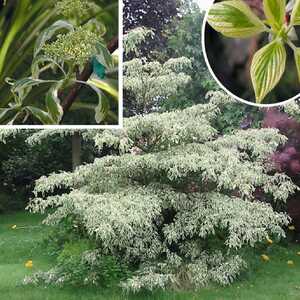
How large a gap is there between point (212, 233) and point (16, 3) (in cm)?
201

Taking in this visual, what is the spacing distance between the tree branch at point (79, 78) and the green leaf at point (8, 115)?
12.1 inches

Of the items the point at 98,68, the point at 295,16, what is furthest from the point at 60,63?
the point at 295,16

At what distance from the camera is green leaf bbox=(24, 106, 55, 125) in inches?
150

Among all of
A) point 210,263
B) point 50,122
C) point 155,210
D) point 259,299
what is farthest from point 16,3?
point 259,299

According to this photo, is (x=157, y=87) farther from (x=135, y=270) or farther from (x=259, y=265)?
(x=259, y=265)

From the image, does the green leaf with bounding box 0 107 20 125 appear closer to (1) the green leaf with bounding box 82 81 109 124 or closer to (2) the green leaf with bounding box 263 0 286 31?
(1) the green leaf with bounding box 82 81 109 124

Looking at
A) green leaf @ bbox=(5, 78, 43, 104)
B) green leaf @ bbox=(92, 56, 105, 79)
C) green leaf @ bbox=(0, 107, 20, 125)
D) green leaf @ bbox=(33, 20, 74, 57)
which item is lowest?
green leaf @ bbox=(0, 107, 20, 125)

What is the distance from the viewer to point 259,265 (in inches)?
185

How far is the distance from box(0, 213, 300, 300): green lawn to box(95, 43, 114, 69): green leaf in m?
1.52

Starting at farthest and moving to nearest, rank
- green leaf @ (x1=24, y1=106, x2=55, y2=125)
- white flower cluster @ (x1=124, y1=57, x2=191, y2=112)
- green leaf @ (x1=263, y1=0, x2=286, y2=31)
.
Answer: white flower cluster @ (x1=124, y1=57, x2=191, y2=112), green leaf @ (x1=24, y1=106, x2=55, y2=125), green leaf @ (x1=263, y1=0, x2=286, y2=31)

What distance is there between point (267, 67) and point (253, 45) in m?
0.17

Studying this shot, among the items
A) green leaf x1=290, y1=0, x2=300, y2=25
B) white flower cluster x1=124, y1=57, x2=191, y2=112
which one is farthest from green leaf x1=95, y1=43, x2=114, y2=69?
green leaf x1=290, y1=0, x2=300, y2=25

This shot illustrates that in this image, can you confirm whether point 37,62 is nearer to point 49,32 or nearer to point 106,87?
point 49,32

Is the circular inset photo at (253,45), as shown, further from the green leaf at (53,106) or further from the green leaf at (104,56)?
the green leaf at (53,106)
